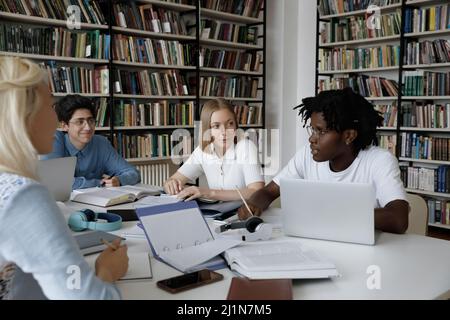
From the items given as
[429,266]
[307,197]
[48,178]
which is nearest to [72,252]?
[307,197]

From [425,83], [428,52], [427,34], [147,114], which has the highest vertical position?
[427,34]

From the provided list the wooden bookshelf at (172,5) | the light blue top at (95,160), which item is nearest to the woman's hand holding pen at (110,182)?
the light blue top at (95,160)

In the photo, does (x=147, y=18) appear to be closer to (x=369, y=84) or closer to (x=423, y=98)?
(x=369, y=84)

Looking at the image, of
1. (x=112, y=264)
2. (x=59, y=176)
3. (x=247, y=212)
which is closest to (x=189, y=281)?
(x=112, y=264)

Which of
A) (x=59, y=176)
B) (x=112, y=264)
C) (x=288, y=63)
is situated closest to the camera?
(x=112, y=264)

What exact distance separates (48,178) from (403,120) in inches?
133

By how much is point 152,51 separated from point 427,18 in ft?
8.22

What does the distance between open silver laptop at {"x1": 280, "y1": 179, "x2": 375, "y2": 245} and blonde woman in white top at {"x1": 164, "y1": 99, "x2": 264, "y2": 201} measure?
0.86m

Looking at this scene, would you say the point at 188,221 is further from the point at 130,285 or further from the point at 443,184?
the point at 443,184

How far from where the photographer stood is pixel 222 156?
8.20 feet

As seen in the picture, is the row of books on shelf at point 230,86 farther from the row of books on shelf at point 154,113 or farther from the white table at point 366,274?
the white table at point 366,274

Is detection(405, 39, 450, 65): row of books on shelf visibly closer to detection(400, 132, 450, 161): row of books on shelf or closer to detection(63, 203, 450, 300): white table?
detection(400, 132, 450, 161): row of books on shelf

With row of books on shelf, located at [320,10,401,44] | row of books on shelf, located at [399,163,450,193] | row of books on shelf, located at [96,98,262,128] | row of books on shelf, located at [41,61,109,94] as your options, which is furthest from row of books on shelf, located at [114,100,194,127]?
row of books on shelf, located at [399,163,450,193]

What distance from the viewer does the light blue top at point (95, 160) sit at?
2.60 metres
